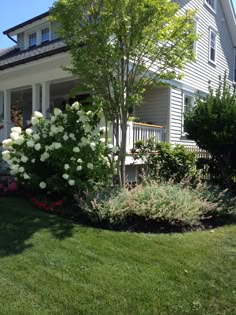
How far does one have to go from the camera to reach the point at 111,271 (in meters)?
4.24

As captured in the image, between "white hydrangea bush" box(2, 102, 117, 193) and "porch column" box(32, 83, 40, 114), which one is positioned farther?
"porch column" box(32, 83, 40, 114)

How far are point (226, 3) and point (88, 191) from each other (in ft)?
51.2

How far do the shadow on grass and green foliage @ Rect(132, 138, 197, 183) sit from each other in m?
3.91

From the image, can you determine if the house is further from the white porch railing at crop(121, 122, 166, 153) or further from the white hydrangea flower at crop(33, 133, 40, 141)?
the white hydrangea flower at crop(33, 133, 40, 141)

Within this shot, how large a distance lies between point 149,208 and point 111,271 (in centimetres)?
173

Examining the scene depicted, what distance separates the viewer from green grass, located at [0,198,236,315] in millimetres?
3631

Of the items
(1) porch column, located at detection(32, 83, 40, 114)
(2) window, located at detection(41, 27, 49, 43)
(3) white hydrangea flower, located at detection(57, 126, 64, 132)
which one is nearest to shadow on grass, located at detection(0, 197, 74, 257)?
(3) white hydrangea flower, located at detection(57, 126, 64, 132)

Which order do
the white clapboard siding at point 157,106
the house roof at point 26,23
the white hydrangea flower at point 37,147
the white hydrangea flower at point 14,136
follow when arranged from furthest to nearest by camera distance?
the house roof at point 26,23
the white clapboard siding at point 157,106
the white hydrangea flower at point 14,136
the white hydrangea flower at point 37,147

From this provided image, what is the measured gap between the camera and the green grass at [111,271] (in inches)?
143

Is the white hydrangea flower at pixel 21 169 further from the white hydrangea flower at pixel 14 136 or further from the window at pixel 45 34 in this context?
the window at pixel 45 34

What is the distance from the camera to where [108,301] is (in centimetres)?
367

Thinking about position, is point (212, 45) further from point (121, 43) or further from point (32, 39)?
point (121, 43)

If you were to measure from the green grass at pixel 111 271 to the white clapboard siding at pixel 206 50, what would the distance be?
32.4 feet

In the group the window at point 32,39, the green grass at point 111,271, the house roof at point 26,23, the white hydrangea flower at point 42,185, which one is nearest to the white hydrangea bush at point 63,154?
the white hydrangea flower at point 42,185
